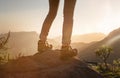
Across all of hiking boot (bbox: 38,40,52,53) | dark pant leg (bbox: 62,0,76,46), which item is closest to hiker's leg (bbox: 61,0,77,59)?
dark pant leg (bbox: 62,0,76,46)

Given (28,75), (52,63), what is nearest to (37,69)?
(28,75)

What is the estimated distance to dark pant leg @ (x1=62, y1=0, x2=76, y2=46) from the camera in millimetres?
6445

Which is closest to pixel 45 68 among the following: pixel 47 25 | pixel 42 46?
pixel 42 46

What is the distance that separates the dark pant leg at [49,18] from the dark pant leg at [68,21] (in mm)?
949

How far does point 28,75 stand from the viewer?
16.5ft

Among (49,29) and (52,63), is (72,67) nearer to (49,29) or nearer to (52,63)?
(52,63)

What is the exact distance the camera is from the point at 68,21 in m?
6.54

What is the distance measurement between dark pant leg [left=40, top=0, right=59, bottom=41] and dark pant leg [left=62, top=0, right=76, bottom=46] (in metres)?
0.95

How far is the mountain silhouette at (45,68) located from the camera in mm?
5062

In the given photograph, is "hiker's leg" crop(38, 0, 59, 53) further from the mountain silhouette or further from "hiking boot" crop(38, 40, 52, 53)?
the mountain silhouette

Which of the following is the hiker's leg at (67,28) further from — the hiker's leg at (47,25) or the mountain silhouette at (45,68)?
the hiker's leg at (47,25)

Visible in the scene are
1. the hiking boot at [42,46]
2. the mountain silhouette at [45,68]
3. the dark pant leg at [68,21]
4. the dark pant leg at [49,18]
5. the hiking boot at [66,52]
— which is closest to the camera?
the mountain silhouette at [45,68]

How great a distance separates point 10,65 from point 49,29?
8.68 feet

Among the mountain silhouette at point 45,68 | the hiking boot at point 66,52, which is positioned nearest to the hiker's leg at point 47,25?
the mountain silhouette at point 45,68
